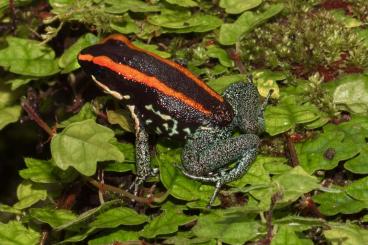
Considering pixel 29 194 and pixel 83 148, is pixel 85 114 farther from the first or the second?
pixel 83 148

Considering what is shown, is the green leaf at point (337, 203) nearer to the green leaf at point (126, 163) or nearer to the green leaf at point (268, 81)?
the green leaf at point (268, 81)

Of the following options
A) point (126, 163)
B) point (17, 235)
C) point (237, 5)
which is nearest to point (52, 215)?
point (17, 235)

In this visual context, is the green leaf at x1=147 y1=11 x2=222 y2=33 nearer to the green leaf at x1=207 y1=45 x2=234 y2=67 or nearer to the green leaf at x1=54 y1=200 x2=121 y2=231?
the green leaf at x1=207 y1=45 x2=234 y2=67

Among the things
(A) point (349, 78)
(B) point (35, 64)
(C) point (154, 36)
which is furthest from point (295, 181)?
(B) point (35, 64)

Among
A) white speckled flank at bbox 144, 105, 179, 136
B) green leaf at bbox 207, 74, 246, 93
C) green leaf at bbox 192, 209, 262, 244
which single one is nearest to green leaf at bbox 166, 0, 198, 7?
green leaf at bbox 207, 74, 246, 93

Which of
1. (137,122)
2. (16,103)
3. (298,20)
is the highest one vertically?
(298,20)

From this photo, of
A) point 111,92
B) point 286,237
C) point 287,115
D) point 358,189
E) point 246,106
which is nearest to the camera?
point 286,237

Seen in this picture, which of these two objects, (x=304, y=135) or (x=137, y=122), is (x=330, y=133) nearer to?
(x=304, y=135)
